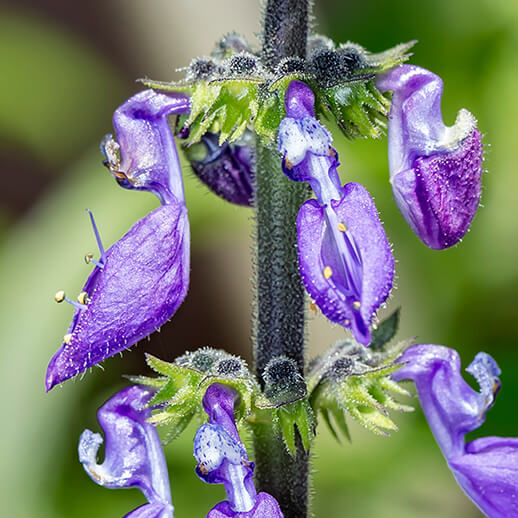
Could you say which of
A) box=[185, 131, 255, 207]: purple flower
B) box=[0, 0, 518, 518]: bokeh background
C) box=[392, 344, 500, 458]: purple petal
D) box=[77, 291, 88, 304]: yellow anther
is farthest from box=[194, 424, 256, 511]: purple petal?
box=[0, 0, 518, 518]: bokeh background

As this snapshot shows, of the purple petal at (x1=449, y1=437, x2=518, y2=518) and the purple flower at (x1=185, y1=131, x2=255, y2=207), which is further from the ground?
the purple flower at (x1=185, y1=131, x2=255, y2=207)

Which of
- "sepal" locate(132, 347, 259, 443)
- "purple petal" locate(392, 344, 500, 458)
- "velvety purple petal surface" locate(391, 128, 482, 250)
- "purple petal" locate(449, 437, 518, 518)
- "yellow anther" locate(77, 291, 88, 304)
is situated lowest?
"purple petal" locate(449, 437, 518, 518)

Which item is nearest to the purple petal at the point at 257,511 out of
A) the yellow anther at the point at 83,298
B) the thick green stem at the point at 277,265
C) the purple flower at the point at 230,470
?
the purple flower at the point at 230,470

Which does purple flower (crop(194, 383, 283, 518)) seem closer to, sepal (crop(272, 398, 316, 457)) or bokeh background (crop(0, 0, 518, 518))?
sepal (crop(272, 398, 316, 457))

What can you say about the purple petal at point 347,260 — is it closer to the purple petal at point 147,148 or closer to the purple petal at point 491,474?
the purple petal at point 147,148

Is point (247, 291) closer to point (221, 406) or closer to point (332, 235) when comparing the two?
point (221, 406)

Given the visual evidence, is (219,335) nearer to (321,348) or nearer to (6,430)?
(321,348)

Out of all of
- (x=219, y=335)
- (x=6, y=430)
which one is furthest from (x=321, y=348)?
(x=6, y=430)
